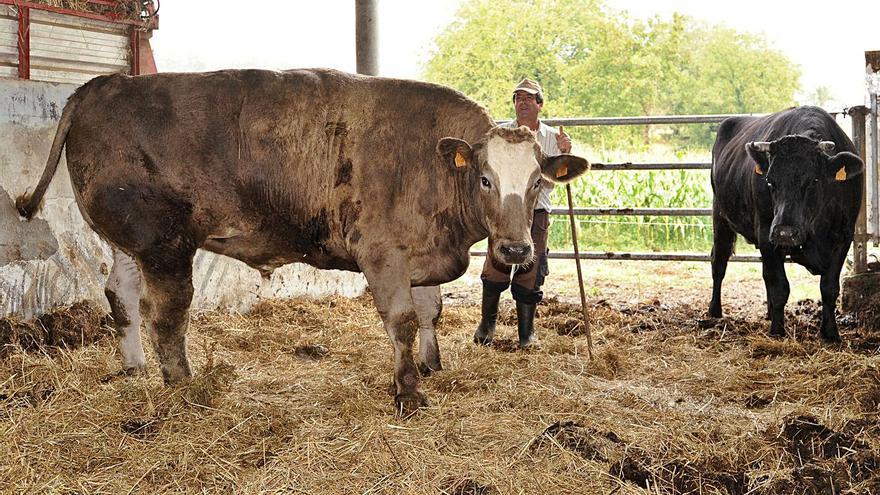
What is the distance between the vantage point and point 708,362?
5.75m

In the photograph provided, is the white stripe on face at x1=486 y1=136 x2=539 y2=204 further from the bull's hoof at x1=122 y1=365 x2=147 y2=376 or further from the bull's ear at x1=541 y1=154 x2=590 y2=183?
the bull's hoof at x1=122 y1=365 x2=147 y2=376

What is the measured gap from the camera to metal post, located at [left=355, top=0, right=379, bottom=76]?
27.8 ft

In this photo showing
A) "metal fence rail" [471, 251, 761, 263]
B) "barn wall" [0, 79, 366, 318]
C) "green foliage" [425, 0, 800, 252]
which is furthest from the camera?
"green foliage" [425, 0, 800, 252]

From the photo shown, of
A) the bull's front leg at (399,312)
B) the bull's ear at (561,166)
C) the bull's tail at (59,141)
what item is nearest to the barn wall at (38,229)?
the bull's tail at (59,141)

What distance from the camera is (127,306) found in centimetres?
499

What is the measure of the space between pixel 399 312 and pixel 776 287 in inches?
134

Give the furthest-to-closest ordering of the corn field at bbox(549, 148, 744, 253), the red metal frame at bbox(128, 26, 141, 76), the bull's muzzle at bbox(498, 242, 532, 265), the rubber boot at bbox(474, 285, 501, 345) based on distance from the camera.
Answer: the corn field at bbox(549, 148, 744, 253) < the red metal frame at bbox(128, 26, 141, 76) < the rubber boot at bbox(474, 285, 501, 345) < the bull's muzzle at bbox(498, 242, 532, 265)

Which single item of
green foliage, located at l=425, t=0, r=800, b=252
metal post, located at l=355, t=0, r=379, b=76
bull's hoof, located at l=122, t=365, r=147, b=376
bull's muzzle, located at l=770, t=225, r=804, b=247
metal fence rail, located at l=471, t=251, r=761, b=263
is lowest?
bull's hoof, located at l=122, t=365, r=147, b=376

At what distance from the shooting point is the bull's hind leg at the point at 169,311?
178 inches

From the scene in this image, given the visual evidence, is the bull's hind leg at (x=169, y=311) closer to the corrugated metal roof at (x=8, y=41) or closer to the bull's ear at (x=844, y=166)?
the bull's ear at (x=844, y=166)

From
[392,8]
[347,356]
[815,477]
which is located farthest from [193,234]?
[392,8]

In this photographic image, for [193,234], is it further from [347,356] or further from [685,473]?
[685,473]

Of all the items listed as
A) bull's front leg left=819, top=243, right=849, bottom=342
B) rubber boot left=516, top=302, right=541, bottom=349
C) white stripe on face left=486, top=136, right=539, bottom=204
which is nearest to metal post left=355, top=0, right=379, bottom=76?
rubber boot left=516, top=302, right=541, bottom=349

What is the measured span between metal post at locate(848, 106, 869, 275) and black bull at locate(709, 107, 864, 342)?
2.82ft
